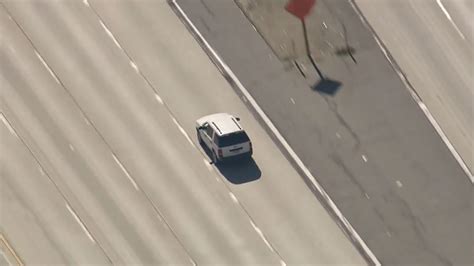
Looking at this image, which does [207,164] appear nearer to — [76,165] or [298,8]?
[76,165]

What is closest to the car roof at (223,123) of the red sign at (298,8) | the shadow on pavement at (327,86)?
the shadow on pavement at (327,86)

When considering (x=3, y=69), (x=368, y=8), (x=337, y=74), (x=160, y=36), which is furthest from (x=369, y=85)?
(x=3, y=69)

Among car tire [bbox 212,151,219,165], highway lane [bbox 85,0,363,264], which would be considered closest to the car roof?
car tire [bbox 212,151,219,165]

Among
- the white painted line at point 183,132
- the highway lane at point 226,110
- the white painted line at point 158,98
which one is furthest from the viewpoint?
the white painted line at point 158,98

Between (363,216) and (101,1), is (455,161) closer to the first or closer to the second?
(363,216)

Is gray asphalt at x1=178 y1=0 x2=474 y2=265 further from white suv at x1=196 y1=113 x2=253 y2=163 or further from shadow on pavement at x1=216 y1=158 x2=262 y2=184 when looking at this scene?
white suv at x1=196 y1=113 x2=253 y2=163

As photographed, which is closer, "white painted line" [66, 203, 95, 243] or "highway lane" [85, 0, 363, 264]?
"white painted line" [66, 203, 95, 243]

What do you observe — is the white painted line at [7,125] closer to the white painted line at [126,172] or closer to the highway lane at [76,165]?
the highway lane at [76,165]

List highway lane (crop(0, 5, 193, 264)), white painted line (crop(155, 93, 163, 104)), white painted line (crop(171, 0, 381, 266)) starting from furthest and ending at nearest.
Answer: white painted line (crop(155, 93, 163, 104)) < white painted line (crop(171, 0, 381, 266)) < highway lane (crop(0, 5, 193, 264))
